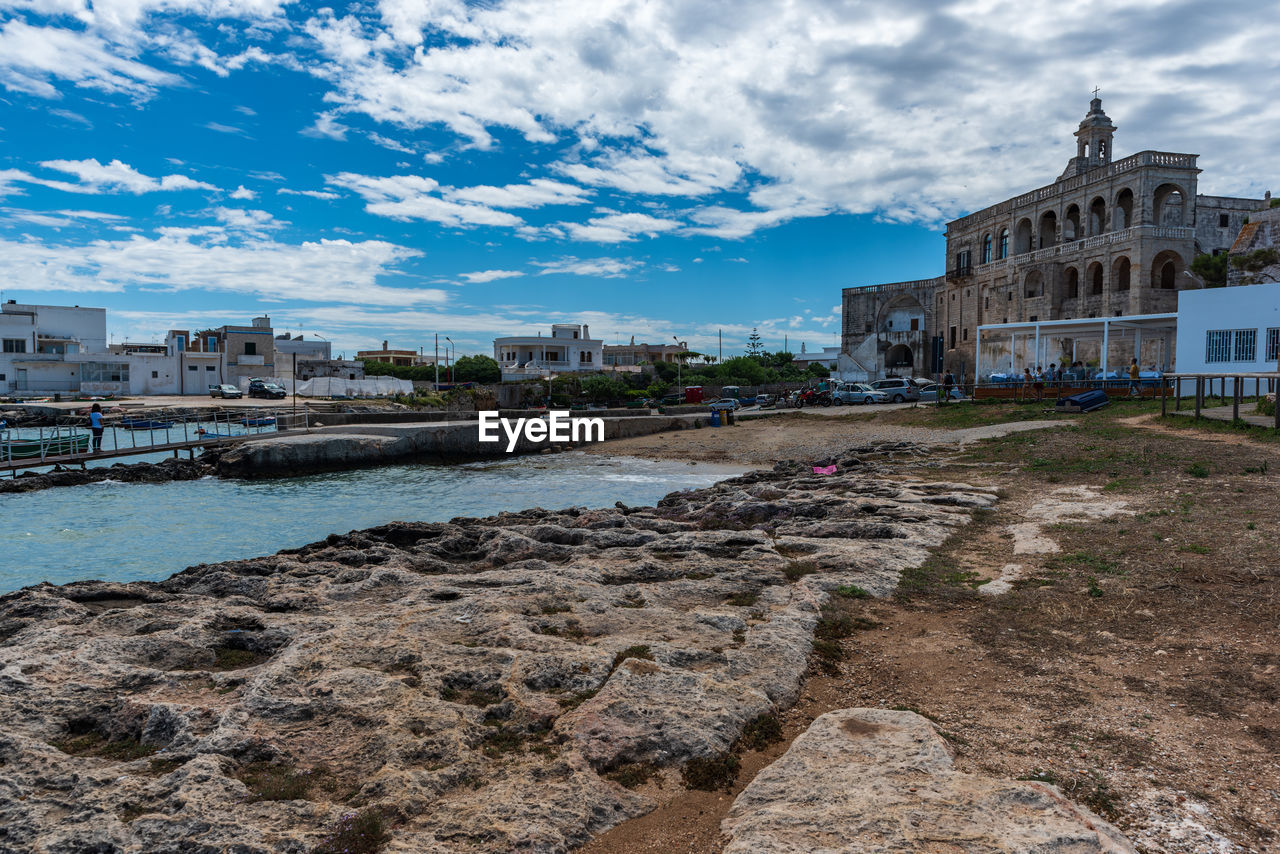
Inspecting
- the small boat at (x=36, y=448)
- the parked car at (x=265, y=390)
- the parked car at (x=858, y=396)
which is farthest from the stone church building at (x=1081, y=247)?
the parked car at (x=265, y=390)

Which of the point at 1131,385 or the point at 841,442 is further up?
the point at 1131,385

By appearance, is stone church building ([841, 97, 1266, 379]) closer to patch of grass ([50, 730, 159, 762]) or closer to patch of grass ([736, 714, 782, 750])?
patch of grass ([736, 714, 782, 750])

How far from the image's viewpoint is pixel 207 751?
14.5 feet

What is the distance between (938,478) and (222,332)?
3272 inches

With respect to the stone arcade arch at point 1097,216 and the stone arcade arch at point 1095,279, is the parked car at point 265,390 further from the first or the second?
the stone arcade arch at point 1097,216

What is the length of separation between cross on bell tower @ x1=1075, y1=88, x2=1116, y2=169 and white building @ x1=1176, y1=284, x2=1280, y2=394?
98.9 feet

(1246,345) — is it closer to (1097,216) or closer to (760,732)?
(1097,216)

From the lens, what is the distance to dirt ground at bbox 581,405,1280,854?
386cm

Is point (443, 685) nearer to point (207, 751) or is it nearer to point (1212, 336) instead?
point (207, 751)

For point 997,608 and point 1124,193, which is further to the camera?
point 1124,193

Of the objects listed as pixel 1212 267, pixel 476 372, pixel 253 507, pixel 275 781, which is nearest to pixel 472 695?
pixel 275 781

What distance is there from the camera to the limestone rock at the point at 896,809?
329 centimetres

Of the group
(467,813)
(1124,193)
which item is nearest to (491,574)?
(467,813)

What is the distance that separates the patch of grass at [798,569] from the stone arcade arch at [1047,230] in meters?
52.8
